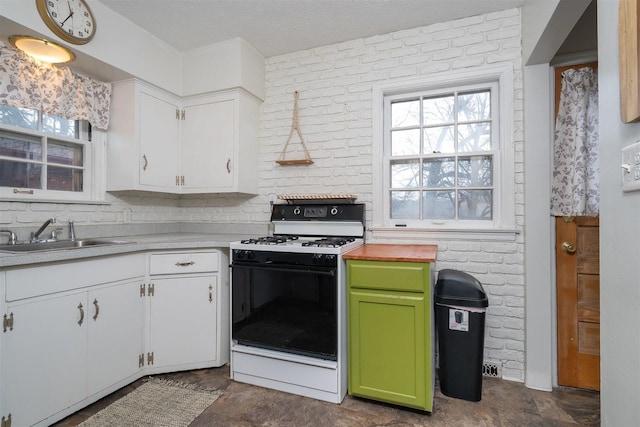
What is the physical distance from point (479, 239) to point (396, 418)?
4.26 feet

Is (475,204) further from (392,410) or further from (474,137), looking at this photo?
(392,410)

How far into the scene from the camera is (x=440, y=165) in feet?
7.93

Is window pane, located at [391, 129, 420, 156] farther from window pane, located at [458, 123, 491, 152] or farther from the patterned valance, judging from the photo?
the patterned valance

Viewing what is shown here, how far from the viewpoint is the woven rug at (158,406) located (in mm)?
1703

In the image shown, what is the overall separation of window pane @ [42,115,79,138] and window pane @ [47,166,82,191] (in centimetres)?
26

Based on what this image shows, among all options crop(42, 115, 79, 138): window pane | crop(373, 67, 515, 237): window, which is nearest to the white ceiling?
crop(373, 67, 515, 237): window

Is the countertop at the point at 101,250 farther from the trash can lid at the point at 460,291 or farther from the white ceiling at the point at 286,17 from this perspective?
the white ceiling at the point at 286,17

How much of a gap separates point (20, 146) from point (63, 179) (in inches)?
12.4

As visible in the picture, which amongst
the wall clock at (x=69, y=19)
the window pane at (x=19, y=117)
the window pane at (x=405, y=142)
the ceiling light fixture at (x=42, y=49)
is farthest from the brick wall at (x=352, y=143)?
the wall clock at (x=69, y=19)

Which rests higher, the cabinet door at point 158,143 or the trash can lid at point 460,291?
the cabinet door at point 158,143

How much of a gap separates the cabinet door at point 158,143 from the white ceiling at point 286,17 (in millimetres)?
559

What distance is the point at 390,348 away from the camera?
5.93ft

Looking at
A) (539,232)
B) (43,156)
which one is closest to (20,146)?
(43,156)

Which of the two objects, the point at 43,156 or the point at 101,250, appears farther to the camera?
the point at 43,156
